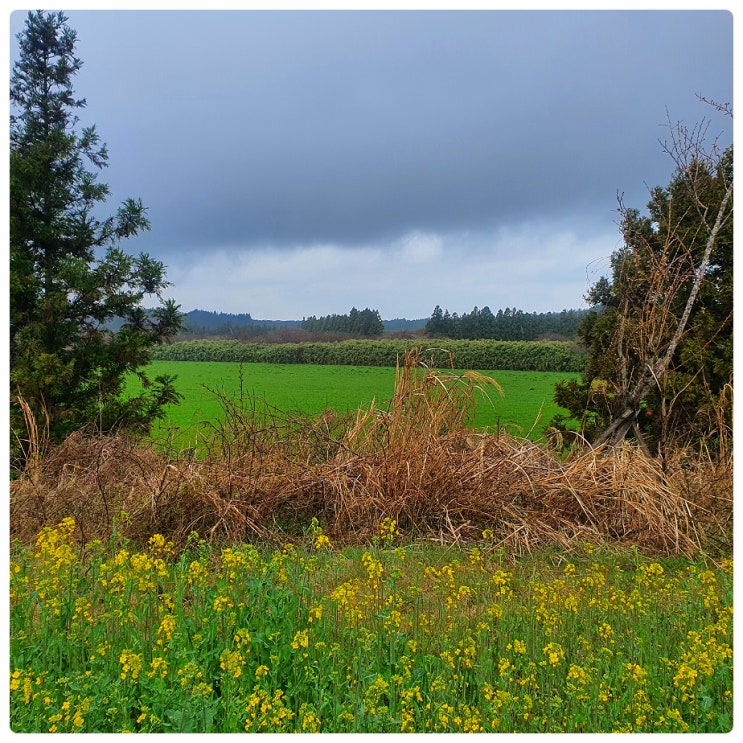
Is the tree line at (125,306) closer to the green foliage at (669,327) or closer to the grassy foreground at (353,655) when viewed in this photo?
the green foliage at (669,327)

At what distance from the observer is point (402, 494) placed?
189 inches

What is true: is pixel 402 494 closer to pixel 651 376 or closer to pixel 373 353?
pixel 651 376

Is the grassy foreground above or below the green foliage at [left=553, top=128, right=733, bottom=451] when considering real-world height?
below

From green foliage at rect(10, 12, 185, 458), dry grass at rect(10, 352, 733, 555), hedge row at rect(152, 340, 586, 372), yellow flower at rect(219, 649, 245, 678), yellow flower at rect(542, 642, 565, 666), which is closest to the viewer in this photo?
yellow flower at rect(219, 649, 245, 678)

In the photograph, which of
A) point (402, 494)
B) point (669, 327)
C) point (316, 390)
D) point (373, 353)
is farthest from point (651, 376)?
point (373, 353)

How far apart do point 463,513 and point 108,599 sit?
2.94m

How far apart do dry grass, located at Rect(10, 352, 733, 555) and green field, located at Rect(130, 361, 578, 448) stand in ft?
3.85

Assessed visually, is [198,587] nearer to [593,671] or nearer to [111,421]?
[593,671]

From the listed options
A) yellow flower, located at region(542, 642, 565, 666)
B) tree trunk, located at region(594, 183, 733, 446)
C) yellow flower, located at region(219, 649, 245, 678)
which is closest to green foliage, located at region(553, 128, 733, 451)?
tree trunk, located at region(594, 183, 733, 446)

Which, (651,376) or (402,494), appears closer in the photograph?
(402,494)

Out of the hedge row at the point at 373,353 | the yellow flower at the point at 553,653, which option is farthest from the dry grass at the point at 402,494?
the hedge row at the point at 373,353

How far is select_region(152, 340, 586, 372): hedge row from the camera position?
12.1 m

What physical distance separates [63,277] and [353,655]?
583cm

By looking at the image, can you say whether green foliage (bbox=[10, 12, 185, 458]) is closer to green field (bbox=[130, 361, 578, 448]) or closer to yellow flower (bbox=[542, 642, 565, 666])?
green field (bbox=[130, 361, 578, 448])
